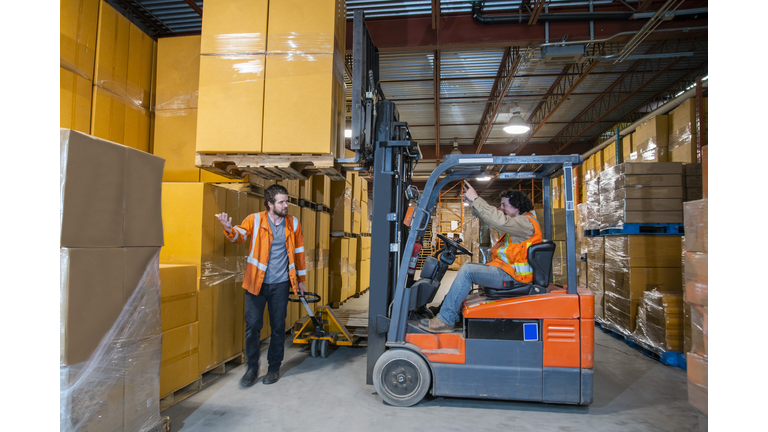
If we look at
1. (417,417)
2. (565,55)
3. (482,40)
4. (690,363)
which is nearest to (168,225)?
(417,417)

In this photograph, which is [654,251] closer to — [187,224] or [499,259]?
[499,259]

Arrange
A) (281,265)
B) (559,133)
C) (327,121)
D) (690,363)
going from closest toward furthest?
(690,363) → (327,121) → (281,265) → (559,133)

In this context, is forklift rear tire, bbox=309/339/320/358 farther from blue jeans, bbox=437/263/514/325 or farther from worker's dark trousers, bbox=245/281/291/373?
blue jeans, bbox=437/263/514/325

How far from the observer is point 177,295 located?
10.7ft

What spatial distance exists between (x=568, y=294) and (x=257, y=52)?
3379 millimetres

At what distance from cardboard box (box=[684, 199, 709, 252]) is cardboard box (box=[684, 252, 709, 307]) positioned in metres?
0.05

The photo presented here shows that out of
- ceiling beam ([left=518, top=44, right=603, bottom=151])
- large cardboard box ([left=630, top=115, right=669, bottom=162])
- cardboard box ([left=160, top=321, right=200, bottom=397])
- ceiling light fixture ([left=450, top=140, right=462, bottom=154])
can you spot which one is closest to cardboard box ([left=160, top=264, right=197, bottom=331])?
cardboard box ([left=160, top=321, right=200, bottom=397])

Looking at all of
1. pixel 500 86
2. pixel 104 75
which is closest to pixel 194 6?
pixel 104 75

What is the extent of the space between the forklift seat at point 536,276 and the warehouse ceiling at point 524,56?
394cm

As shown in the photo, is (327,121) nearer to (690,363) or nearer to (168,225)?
(168,225)

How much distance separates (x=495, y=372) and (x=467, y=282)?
0.75 meters

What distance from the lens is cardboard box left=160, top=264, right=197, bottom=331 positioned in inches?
123

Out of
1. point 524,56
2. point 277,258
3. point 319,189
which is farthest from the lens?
point 319,189

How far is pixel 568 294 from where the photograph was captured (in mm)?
3289
